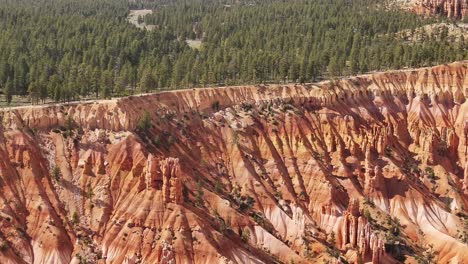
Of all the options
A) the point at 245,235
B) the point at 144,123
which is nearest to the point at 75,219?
the point at 144,123

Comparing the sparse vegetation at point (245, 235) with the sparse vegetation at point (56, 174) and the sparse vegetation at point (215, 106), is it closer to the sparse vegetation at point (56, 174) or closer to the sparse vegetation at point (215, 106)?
the sparse vegetation at point (215, 106)

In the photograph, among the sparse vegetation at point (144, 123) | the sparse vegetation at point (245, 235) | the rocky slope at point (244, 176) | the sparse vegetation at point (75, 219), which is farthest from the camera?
the sparse vegetation at point (144, 123)

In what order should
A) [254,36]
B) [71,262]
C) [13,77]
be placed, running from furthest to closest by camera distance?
[254,36]
[13,77]
[71,262]

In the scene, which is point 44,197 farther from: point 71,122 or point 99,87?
point 99,87

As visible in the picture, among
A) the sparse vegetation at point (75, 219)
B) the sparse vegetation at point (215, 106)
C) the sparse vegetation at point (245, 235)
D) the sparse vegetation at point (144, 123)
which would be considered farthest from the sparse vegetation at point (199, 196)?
the sparse vegetation at point (215, 106)

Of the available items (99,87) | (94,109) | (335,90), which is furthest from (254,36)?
(94,109)

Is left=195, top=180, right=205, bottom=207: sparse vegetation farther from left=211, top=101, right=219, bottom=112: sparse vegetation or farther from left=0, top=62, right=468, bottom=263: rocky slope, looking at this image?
left=211, top=101, right=219, bottom=112: sparse vegetation

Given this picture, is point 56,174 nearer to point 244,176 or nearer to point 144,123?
point 144,123

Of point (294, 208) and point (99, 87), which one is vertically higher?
point (99, 87)

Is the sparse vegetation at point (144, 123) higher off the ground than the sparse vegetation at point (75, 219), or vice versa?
the sparse vegetation at point (144, 123)
